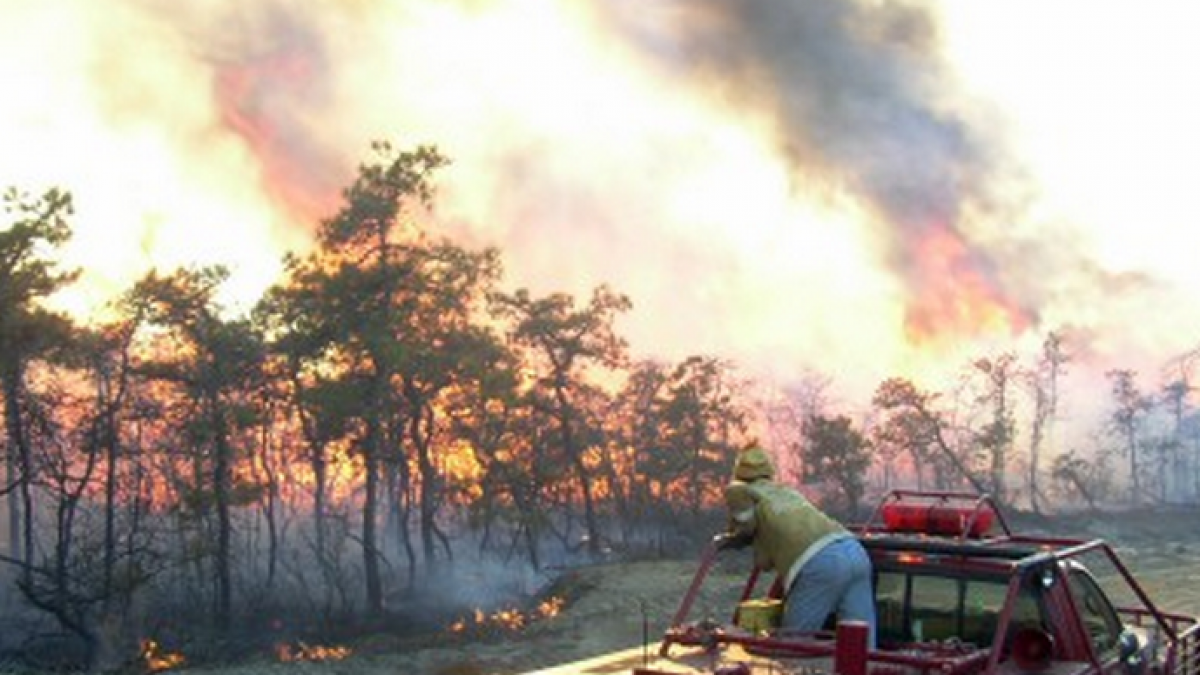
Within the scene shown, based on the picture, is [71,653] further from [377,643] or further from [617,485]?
[617,485]

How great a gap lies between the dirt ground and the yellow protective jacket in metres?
5.13

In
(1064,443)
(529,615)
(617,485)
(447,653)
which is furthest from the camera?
(1064,443)

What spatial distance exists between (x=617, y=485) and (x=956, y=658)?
1473 inches

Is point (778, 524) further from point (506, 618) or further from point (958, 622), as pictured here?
point (506, 618)

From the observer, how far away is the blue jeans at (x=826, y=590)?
7.14m

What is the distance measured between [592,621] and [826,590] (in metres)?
17.5

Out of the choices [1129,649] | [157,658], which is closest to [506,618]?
[157,658]

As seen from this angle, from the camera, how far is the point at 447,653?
21.0 meters

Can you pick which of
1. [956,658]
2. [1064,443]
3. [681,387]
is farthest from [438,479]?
[1064,443]

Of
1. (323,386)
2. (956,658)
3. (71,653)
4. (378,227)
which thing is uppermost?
(378,227)

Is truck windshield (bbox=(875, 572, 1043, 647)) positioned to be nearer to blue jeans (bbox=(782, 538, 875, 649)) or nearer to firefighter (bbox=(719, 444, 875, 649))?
firefighter (bbox=(719, 444, 875, 649))

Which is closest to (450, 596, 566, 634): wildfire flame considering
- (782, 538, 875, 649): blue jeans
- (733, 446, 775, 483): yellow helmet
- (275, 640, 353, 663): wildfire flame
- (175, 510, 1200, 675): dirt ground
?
(175, 510, 1200, 675): dirt ground

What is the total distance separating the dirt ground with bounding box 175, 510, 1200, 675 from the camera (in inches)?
786

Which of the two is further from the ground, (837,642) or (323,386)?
(323,386)
